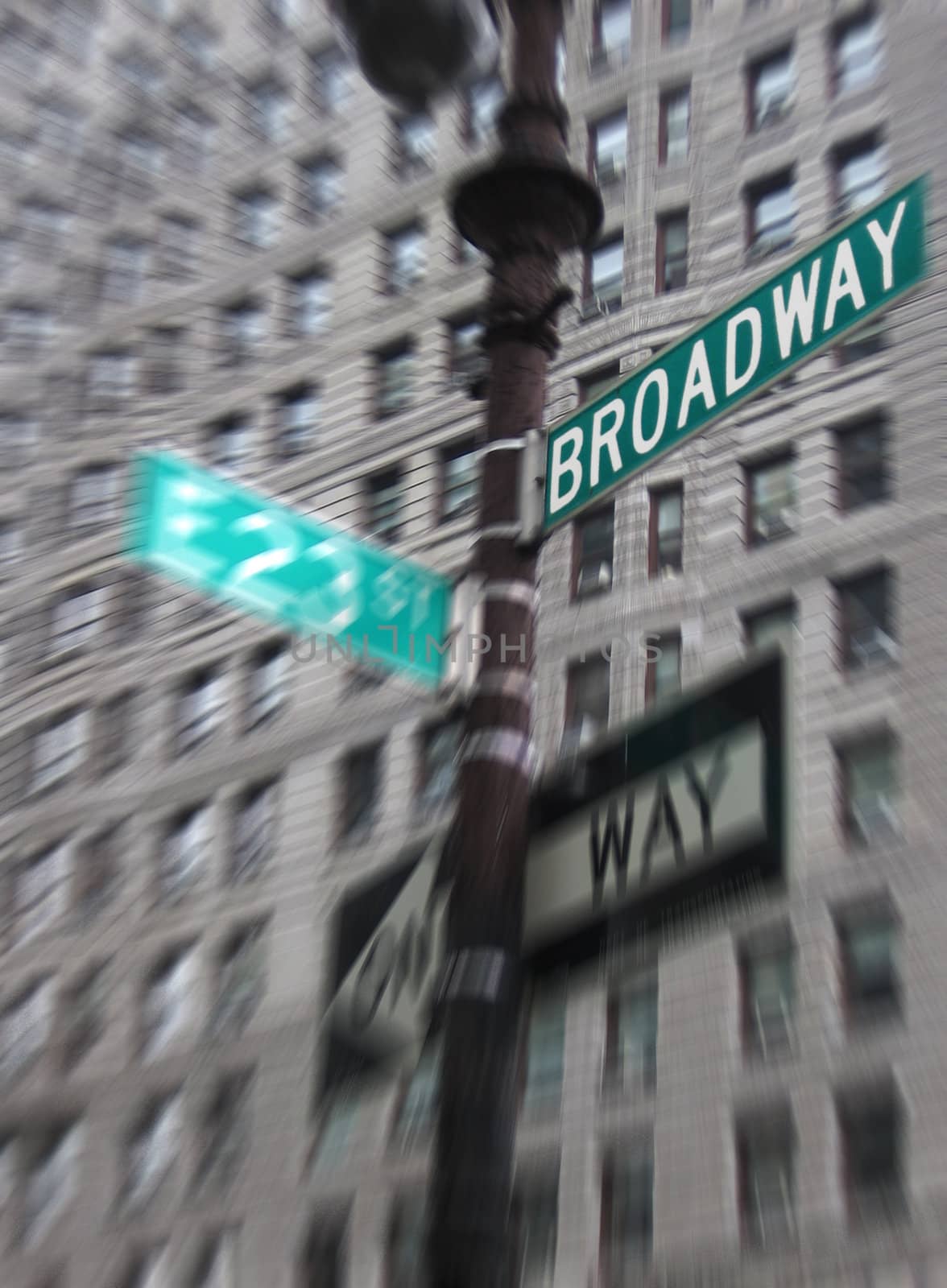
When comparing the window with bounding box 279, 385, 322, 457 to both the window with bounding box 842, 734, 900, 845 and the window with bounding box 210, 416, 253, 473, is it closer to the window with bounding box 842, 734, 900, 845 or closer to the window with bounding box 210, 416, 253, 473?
the window with bounding box 210, 416, 253, 473

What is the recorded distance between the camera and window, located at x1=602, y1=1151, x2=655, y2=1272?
24.6 meters

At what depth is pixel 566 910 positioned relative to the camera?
4.96m

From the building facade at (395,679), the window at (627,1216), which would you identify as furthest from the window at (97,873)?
the window at (627,1216)

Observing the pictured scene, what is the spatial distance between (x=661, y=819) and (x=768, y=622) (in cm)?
2398

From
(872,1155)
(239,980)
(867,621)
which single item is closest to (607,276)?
(867,621)

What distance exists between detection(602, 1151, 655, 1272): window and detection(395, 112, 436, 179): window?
70.5 ft

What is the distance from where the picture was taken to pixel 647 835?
15.6 ft

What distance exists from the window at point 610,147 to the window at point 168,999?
1715cm

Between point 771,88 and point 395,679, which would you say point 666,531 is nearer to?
point 395,679

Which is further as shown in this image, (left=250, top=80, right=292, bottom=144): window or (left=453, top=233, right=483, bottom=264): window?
(left=250, top=80, right=292, bottom=144): window

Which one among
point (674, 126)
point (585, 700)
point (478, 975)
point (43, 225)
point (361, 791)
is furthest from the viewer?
point (43, 225)

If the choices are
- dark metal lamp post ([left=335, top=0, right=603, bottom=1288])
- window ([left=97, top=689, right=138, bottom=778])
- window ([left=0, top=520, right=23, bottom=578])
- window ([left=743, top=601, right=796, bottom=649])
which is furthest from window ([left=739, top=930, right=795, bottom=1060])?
window ([left=0, top=520, right=23, bottom=578])

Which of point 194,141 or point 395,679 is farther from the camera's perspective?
point 194,141

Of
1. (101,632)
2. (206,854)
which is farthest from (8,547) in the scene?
(206,854)
